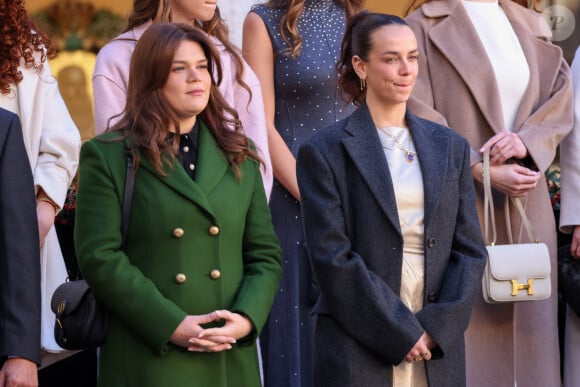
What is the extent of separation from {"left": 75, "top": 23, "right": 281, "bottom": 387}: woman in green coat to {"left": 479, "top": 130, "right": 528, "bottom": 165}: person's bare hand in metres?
1.45

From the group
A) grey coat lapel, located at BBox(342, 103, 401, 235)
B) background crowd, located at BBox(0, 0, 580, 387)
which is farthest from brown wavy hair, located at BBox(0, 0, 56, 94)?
grey coat lapel, located at BBox(342, 103, 401, 235)

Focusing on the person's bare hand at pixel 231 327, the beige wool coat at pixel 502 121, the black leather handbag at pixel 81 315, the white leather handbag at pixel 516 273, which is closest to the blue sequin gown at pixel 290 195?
the beige wool coat at pixel 502 121

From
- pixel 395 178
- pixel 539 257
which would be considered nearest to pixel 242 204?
pixel 395 178

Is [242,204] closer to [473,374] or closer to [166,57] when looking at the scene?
[166,57]

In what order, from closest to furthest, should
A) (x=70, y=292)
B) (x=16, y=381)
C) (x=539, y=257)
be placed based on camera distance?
(x=16, y=381) → (x=70, y=292) → (x=539, y=257)

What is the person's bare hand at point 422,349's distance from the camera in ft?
15.4

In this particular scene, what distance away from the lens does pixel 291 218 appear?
6.03 m

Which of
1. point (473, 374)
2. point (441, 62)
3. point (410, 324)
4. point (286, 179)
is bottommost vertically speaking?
point (473, 374)

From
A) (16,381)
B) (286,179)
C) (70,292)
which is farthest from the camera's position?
(286,179)

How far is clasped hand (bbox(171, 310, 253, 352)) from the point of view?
4465 mm

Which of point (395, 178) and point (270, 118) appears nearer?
point (395, 178)

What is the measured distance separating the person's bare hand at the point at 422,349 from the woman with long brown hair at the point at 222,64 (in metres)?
1.20

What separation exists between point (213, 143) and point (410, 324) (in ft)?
3.16

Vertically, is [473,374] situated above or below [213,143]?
below
